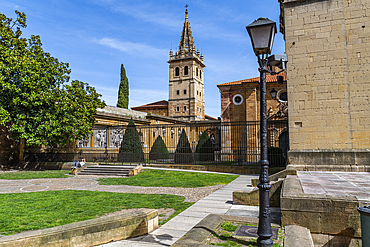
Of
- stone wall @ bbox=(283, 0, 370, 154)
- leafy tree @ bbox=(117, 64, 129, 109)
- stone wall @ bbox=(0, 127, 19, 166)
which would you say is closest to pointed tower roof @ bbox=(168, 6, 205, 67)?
leafy tree @ bbox=(117, 64, 129, 109)

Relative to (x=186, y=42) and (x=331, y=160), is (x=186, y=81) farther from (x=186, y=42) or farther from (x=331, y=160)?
(x=331, y=160)

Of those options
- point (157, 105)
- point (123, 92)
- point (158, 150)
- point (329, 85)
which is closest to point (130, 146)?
point (158, 150)

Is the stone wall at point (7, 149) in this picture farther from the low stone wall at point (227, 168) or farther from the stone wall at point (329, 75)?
the stone wall at point (329, 75)

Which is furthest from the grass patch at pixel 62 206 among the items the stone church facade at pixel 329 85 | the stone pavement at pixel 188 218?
the stone church facade at pixel 329 85

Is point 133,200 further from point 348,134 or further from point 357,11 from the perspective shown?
point 357,11

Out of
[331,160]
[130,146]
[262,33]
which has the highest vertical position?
[262,33]

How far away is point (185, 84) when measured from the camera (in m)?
66.0

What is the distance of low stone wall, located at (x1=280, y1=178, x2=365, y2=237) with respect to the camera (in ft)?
14.2

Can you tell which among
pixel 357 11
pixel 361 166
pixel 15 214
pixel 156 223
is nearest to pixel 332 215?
pixel 156 223

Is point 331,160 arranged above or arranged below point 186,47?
below

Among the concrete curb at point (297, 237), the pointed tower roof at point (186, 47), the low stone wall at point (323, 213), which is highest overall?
the pointed tower roof at point (186, 47)

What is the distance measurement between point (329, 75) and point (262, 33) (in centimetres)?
735

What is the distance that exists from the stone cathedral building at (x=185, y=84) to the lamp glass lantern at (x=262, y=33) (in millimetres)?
59454

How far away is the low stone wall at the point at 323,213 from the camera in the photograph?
4.32 metres
